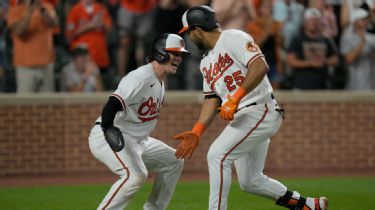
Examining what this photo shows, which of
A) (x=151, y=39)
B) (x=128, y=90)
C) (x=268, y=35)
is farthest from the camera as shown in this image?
(x=268, y=35)

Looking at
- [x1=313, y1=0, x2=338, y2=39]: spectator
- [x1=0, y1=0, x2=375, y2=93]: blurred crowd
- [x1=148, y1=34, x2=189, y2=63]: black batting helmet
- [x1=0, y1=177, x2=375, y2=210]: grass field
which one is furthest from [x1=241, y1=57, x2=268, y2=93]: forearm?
[x1=313, y1=0, x2=338, y2=39]: spectator

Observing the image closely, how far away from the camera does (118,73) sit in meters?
13.3

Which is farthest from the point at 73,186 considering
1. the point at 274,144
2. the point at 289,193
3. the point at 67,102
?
the point at 289,193

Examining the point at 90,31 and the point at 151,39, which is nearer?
the point at 90,31

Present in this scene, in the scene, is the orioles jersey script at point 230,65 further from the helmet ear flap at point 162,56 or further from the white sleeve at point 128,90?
the white sleeve at point 128,90

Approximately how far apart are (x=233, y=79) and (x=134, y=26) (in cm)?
587

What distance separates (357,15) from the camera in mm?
13898

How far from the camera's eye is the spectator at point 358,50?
1393 centimetres

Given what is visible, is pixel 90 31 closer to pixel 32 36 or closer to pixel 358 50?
pixel 32 36

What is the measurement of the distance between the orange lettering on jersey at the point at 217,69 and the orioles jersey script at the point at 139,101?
0.48 m

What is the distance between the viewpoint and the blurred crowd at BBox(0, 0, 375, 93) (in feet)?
41.9

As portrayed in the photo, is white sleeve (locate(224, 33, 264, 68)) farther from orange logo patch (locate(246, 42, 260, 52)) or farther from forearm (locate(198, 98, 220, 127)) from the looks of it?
forearm (locate(198, 98, 220, 127))

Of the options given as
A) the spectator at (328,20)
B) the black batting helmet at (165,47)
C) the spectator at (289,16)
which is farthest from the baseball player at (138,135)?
the spectator at (328,20)

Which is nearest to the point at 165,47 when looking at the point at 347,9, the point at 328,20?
the point at 328,20
